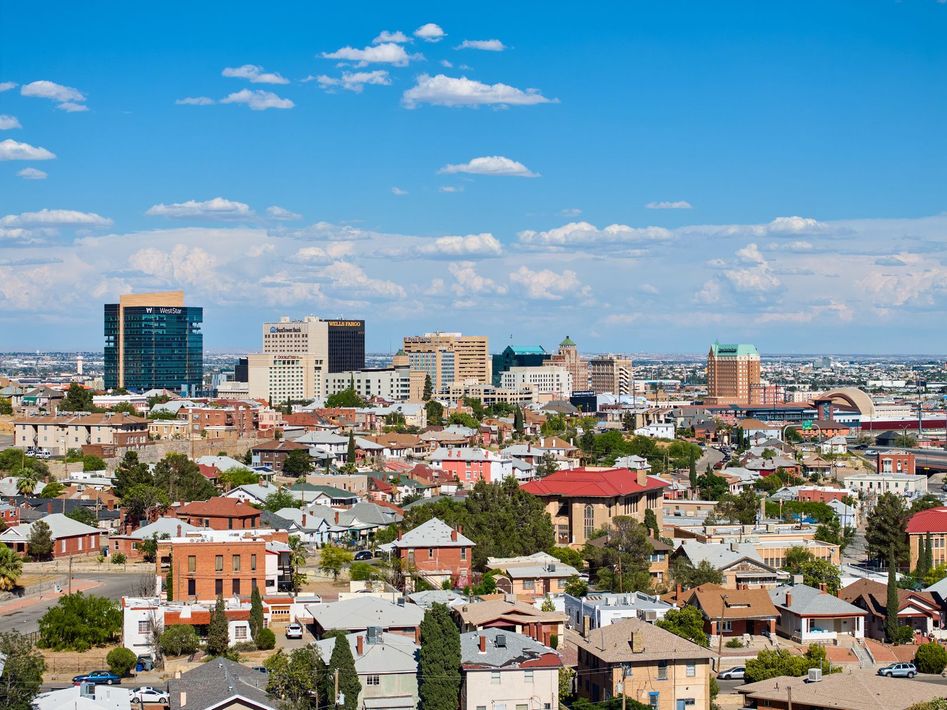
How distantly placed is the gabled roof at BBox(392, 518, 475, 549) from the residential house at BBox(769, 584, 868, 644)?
45.4ft

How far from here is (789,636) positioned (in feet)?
176

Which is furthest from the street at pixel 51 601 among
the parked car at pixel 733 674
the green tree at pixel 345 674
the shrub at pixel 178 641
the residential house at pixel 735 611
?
the parked car at pixel 733 674

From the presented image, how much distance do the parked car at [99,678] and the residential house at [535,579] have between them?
54.8 feet

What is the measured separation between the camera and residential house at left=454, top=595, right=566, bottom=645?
46.0 m

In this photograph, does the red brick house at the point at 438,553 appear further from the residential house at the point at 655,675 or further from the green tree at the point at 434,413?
the green tree at the point at 434,413

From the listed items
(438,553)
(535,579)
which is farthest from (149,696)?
(438,553)

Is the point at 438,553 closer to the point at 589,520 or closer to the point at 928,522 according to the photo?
the point at 589,520

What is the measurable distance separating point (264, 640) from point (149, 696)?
7806 mm

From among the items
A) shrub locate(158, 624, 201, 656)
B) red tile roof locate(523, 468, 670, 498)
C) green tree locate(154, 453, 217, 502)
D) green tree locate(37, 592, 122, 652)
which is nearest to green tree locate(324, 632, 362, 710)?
shrub locate(158, 624, 201, 656)

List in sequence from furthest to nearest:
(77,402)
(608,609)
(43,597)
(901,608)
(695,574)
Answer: (77,402), (695,574), (43,597), (901,608), (608,609)

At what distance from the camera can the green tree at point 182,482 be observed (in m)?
79.4

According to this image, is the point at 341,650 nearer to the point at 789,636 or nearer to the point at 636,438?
the point at 789,636

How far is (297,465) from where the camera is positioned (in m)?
100

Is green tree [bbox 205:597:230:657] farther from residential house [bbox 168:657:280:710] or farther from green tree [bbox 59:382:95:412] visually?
green tree [bbox 59:382:95:412]
